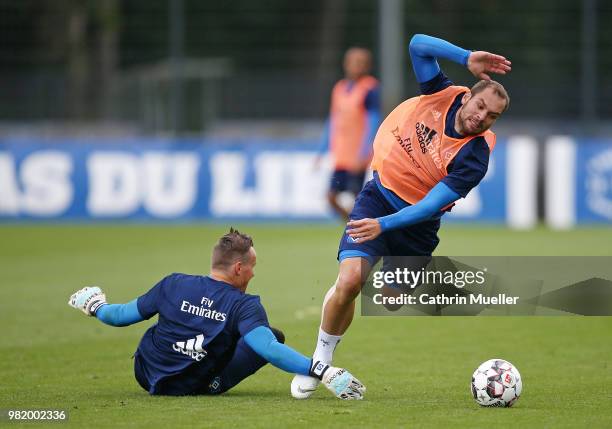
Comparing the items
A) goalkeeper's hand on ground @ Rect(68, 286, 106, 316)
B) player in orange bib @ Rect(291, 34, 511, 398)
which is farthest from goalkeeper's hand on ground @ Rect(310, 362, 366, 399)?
goalkeeper's hand on ground @ Rect(68, 286, 106, 316)

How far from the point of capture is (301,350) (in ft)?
30.6

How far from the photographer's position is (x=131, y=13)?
2719 cm

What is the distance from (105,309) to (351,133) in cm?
1068

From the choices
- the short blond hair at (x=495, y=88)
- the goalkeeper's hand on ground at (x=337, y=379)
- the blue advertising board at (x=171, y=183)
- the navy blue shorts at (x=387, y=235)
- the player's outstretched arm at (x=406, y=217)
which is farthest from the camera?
the blue advertising board at (x=171, y=183)

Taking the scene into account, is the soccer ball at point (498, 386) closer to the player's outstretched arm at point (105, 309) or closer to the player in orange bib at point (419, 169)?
the player in orange bib at point (419, 169)

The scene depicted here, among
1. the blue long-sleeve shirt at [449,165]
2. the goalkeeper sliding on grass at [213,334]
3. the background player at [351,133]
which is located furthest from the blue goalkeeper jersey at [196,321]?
the background player at [351,133]

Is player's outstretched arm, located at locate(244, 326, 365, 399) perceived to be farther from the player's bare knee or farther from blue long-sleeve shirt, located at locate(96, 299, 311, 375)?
the player's bare knee

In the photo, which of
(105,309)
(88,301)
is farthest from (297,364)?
(88,301)

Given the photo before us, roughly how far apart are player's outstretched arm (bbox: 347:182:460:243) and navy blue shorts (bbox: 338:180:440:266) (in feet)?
0.92

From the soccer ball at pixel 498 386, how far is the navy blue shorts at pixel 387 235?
1.08m

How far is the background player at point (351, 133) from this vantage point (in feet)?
56.3

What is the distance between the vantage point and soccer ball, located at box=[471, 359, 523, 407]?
6.85 metres

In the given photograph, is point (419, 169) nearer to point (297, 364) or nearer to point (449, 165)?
point (449, 165)

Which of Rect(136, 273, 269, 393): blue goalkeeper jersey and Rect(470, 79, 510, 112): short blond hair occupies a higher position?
Rect(470, 79, 510, 112): short blond hair
